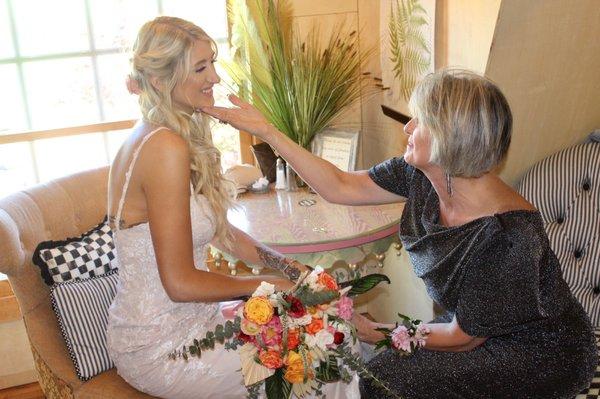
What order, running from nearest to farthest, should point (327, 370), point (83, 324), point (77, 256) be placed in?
point (327, 370), point (83, 324), point (77, 256)

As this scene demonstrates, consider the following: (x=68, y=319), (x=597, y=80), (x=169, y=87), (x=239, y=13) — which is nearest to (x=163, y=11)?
(x=239, y=13)

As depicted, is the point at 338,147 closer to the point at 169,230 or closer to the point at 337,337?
the point at 169,230

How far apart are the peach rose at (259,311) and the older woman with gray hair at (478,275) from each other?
1.62 ft

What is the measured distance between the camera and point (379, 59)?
A: 128 inches

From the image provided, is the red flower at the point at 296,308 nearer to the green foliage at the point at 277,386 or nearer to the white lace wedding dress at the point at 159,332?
the green foliage at the point at 277,386

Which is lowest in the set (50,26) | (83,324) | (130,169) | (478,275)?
(83,324)

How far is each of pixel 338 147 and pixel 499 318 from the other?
4.24ft

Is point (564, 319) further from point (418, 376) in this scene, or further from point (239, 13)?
point (239, 13)

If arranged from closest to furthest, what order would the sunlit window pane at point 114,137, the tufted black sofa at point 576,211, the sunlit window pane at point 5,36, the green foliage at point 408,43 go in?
the tufted black sofa at point 576,211 < the green foliage at point 408,43 < the sunlit window pane at point 5,36 < the sunlit window pane at point 114,137

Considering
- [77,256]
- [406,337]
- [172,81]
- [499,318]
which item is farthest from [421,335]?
[77,256]

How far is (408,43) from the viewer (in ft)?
9.52

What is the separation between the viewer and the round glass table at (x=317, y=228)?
8.20 feet

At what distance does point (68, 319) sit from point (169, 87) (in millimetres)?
763

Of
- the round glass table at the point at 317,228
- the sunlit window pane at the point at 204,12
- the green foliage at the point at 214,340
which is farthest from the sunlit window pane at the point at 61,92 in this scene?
the green foliage at the point at 214,340
